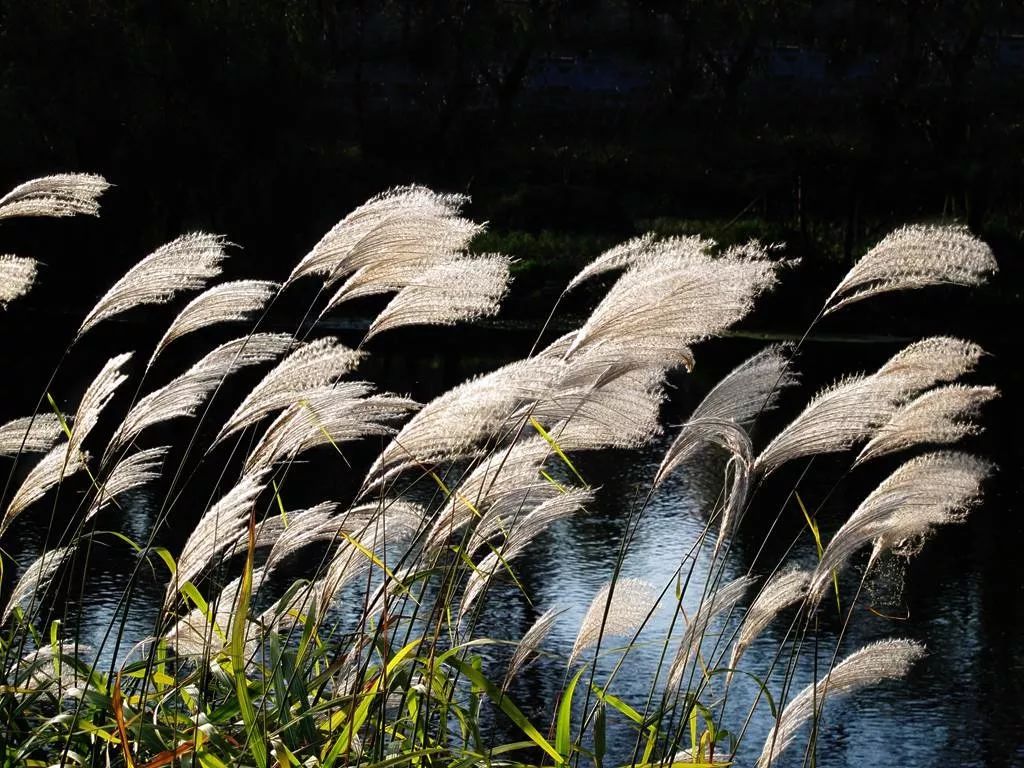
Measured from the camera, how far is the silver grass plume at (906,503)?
8.07 feet

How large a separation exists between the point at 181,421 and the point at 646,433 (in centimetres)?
943

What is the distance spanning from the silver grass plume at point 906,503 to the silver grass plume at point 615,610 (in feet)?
1.25

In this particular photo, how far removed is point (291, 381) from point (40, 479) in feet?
1.93

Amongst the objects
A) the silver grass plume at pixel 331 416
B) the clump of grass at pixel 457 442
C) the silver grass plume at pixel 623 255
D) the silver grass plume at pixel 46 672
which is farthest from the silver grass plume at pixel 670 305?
the silver grass plume at pixel 46 672

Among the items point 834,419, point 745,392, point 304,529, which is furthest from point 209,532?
point 834,419

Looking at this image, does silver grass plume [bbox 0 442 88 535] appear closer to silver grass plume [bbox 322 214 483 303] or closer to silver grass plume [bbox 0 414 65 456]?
silver grass plume [bbox 0 414 65 456]

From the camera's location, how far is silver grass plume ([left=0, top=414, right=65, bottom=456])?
2891mm

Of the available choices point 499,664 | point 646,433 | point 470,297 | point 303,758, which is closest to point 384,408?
point 470,297

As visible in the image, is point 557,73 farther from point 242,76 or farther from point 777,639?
point 777,639

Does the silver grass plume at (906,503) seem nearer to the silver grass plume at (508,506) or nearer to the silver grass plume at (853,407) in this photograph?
the silver grass plume at (853,407)

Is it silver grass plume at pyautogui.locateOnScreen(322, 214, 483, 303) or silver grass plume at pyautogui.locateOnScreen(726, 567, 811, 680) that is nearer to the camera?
silver grass plume at pyautogui.locateOnScreen(322, 214, 483, 303)

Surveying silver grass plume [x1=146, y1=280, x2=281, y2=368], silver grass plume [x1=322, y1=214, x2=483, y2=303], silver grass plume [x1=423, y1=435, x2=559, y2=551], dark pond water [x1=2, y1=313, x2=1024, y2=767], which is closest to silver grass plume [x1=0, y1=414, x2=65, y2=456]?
dark pond water [x1=2, y1=313, x2=1024, y2=767]

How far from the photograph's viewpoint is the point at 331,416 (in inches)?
96.4

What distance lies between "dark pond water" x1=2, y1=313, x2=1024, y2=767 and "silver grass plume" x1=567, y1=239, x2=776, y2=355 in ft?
1.46
